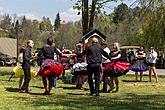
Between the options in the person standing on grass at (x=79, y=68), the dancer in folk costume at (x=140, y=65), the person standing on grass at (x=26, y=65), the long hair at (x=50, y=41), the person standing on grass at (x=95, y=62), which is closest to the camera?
the person standing on grass at (x=95, y=62)

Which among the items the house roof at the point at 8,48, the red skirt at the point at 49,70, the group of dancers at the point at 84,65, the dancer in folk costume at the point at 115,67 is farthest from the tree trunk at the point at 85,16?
the house roof at the point at 8,48

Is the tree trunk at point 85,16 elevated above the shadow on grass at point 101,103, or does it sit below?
above

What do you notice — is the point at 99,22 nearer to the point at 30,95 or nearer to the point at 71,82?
the point at 71,82

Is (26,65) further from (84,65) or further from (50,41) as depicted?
(84,65)

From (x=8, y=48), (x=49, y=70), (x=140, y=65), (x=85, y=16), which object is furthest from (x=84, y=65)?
(x=8, y=48)

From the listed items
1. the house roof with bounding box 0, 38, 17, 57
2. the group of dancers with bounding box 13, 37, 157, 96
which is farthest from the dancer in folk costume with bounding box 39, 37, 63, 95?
the house roof with bounding box 0, 38, 17, 57

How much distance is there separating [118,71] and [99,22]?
47.0ft

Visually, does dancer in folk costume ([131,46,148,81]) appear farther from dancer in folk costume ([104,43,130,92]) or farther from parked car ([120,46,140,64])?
dancer in folk costume ([104,43,130,92])

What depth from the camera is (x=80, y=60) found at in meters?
18.1

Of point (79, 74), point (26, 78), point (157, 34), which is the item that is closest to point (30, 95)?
point (26, 78)

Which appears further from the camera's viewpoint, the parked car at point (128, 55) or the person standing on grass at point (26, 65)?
the parked car at point (128, 55)

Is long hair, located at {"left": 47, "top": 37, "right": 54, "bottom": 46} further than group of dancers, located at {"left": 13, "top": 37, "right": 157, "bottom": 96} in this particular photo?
Yes

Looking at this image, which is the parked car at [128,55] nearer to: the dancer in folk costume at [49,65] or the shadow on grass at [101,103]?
the dancer in folk costume at [49,65]

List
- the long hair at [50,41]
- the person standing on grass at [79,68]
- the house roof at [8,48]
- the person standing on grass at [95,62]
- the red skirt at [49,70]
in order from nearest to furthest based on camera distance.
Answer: the person standing on grass at [95,62], the red skirt at [49,70], the long hair at [50,41], the person standing on grass at [79,68], the house roof at [8,48]
